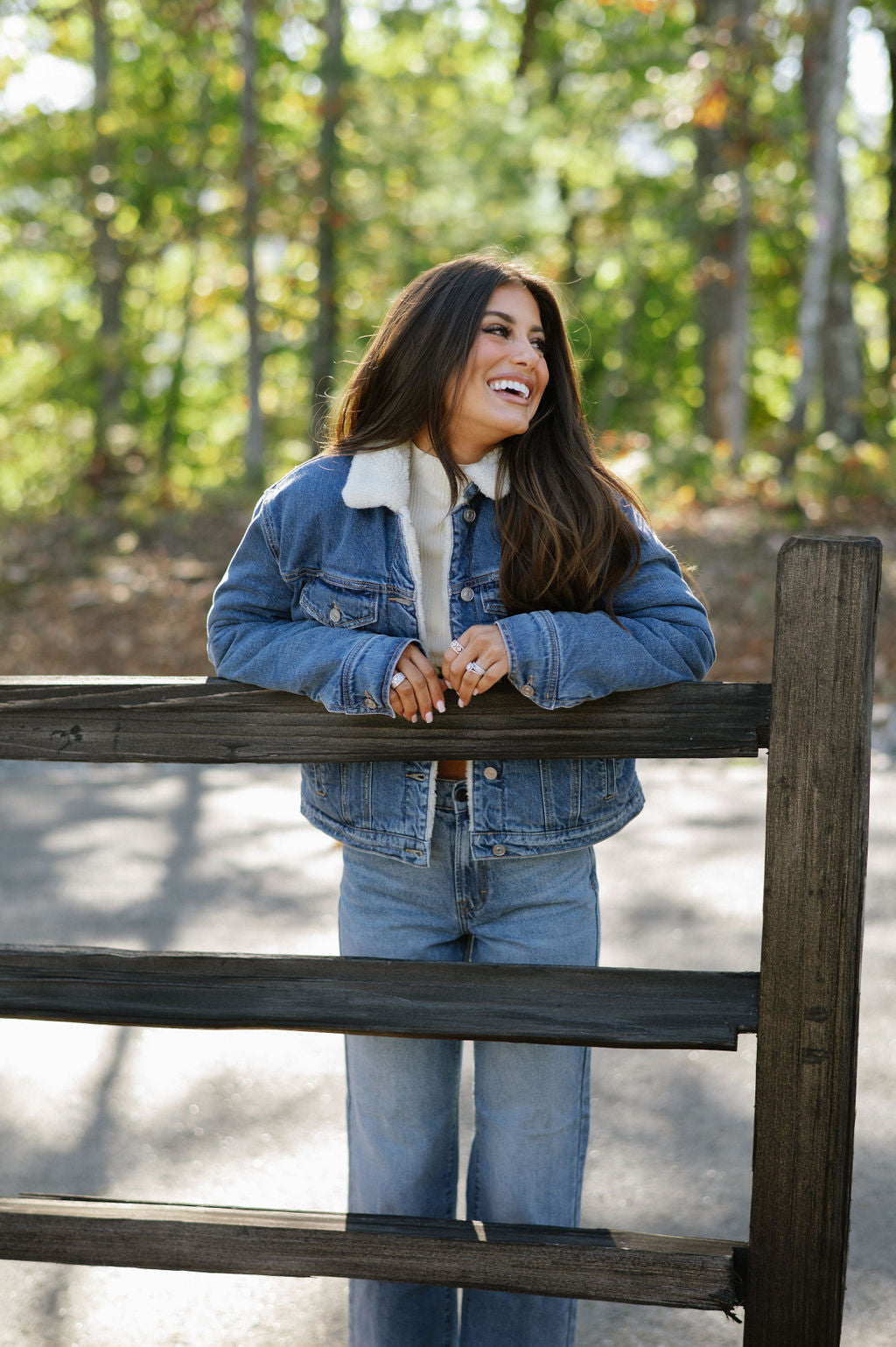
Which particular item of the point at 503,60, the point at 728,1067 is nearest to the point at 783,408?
the point at 503,60

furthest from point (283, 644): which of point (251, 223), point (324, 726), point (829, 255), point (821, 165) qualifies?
point (251, 223)

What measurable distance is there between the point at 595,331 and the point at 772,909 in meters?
22.4

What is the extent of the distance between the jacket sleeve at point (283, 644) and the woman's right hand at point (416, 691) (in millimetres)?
14

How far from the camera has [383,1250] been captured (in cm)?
196

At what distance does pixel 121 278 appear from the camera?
1582 centimetres

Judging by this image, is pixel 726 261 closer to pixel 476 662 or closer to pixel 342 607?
pixel 342 607

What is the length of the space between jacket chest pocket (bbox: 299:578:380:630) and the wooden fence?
8.6 inches

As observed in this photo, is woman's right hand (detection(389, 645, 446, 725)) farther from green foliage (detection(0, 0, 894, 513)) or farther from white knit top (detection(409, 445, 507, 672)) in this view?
green foliage (detection(0, 0, 894, 513))

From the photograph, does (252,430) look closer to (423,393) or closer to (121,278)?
(121,278)

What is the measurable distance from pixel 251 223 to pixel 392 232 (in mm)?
3712

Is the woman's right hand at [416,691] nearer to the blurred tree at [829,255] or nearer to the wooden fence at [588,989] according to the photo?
the wooden fence at [588,989]

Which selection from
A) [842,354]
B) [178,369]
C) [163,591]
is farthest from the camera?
[178,369]

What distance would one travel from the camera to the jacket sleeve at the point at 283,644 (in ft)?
5.97

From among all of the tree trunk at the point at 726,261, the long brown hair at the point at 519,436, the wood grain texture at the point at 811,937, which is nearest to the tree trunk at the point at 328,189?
the tree trunk at the point at 726,261
